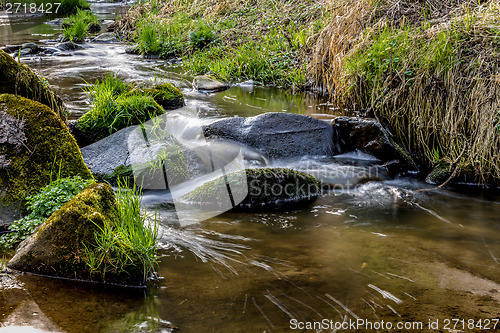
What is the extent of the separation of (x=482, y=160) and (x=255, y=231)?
322cm

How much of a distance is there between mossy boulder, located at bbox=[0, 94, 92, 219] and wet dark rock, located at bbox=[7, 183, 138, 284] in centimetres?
93

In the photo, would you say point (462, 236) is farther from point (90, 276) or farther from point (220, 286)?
point (90, 276)

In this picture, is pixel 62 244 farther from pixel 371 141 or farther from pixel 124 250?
pixel 371 141

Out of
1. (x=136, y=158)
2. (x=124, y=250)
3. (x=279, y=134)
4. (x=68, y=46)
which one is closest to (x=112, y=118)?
(x=136, y=158)

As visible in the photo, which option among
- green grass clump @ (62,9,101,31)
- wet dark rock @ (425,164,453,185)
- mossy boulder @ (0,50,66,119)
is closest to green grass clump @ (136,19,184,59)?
green grass clump @ (62,9,101,31)

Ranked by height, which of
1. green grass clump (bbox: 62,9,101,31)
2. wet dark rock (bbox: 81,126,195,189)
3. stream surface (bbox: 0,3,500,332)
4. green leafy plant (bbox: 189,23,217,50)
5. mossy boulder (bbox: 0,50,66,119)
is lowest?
stream surface (bbox: 0,3,500,332)

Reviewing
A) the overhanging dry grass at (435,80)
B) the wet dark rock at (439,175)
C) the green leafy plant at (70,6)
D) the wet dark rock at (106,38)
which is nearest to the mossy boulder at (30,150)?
the wet dark rock at (439,175)

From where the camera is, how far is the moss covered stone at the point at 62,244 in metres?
3.47

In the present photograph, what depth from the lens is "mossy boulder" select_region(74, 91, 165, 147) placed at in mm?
6664

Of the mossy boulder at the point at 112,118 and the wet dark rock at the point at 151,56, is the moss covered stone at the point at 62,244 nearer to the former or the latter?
the mossy boulder at the point at 112,118

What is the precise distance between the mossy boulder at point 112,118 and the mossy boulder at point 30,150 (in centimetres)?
181

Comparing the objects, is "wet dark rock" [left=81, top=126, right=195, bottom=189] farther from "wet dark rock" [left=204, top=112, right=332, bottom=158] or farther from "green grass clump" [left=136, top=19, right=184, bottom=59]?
"green grass clump" [left=136, top=19, right=184, bottom=59]

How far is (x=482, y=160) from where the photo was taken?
226 inches

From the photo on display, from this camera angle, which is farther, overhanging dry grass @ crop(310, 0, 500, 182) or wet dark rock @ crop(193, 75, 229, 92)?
wet dark rock @ crop(193, 75, 229, 92)
